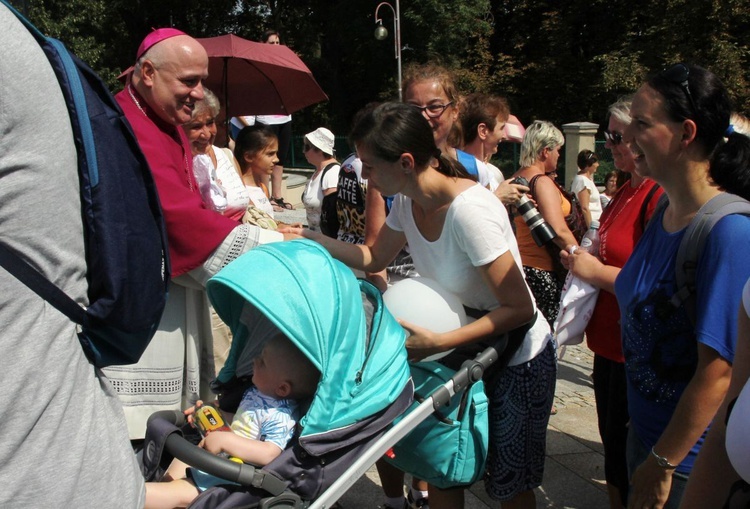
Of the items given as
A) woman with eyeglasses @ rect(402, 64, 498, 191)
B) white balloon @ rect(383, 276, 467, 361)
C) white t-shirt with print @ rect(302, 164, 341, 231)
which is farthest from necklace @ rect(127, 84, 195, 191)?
white t-shirt with print @ rect(302, 164, 341, 231)

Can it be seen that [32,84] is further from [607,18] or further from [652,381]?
[607,18]

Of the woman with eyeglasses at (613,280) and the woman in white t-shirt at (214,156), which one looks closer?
the woman with eyeglasses at (613,280)

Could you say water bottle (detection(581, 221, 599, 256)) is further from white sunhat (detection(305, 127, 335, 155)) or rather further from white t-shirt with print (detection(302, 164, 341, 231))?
white sunhat (detection(305, 127, 335, 155))

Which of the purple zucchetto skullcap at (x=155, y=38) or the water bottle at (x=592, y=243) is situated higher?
the purple zucchetto skullcap at (x=155, y=38)

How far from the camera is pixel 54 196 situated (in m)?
1.41

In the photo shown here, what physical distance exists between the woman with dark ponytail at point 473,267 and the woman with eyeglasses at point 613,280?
1.41 feet

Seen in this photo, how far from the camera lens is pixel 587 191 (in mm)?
9219

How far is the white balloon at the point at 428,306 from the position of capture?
252 cm

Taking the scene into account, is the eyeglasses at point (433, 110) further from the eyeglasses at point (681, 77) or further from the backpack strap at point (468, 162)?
the eyeglasses at point (681, 77)

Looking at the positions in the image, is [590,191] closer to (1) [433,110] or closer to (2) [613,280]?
(1) [433,110]

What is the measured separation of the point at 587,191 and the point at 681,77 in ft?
24.2

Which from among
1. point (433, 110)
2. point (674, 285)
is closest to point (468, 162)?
point (433, 110)

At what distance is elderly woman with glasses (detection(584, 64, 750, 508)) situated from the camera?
74.2 inches

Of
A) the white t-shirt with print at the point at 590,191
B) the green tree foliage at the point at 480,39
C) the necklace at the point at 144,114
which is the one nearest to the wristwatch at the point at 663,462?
the necklace at the point at 144,114
